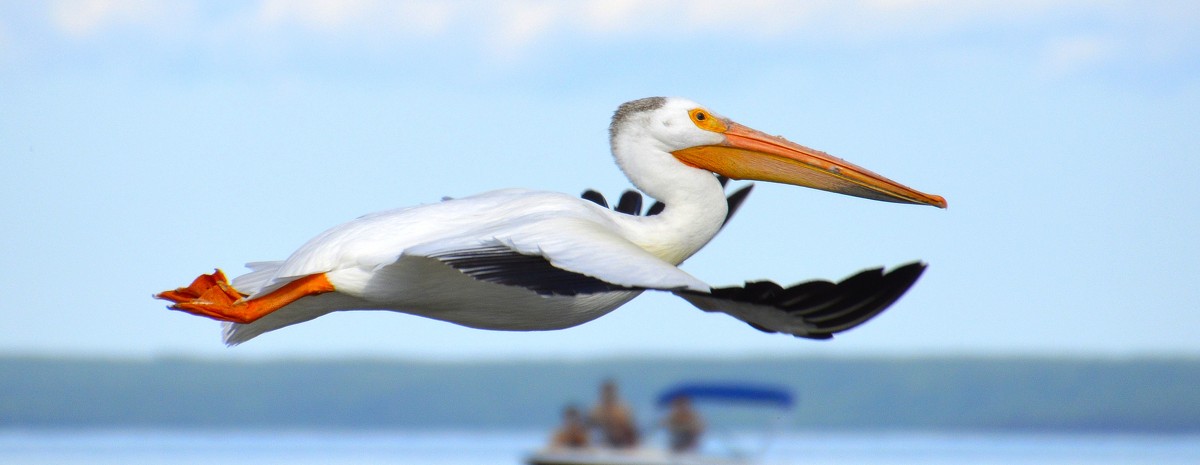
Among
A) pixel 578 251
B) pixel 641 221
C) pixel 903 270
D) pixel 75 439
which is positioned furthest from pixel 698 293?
pixel 75 439

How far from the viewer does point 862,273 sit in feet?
13.7

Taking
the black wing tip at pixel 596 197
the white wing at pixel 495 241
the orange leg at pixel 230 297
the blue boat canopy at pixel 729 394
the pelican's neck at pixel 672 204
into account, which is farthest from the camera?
the blue boat canopy at pixel 729 394

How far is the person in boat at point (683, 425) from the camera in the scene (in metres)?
14.5

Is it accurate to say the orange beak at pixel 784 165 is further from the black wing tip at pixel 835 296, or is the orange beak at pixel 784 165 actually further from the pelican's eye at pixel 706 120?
the black wing tip at pixel 835 296

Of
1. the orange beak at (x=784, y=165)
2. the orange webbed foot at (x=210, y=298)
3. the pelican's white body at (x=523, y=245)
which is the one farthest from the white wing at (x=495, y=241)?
the orange beak at (x=784, y=165)

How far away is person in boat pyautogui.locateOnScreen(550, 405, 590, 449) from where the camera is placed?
1598 centimetres

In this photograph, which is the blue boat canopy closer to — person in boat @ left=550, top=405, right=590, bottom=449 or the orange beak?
person in boat @ left=550, top=405, right=590, bottom=449

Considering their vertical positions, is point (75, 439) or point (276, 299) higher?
point (75, 439)

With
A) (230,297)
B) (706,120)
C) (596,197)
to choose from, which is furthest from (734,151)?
(230,297)

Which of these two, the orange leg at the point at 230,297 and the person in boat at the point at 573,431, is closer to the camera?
the orange leg at the point at 230,297

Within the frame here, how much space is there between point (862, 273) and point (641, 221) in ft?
2.92

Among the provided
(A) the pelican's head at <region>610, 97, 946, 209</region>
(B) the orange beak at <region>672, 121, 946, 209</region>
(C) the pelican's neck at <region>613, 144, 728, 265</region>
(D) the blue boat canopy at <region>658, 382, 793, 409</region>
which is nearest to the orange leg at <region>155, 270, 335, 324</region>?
(C) the pelican's neck at <region>613, 144, 728, 265</region>

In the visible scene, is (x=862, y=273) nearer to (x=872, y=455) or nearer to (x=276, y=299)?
(x=276, y=299)

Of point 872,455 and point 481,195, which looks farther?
point 872,455
